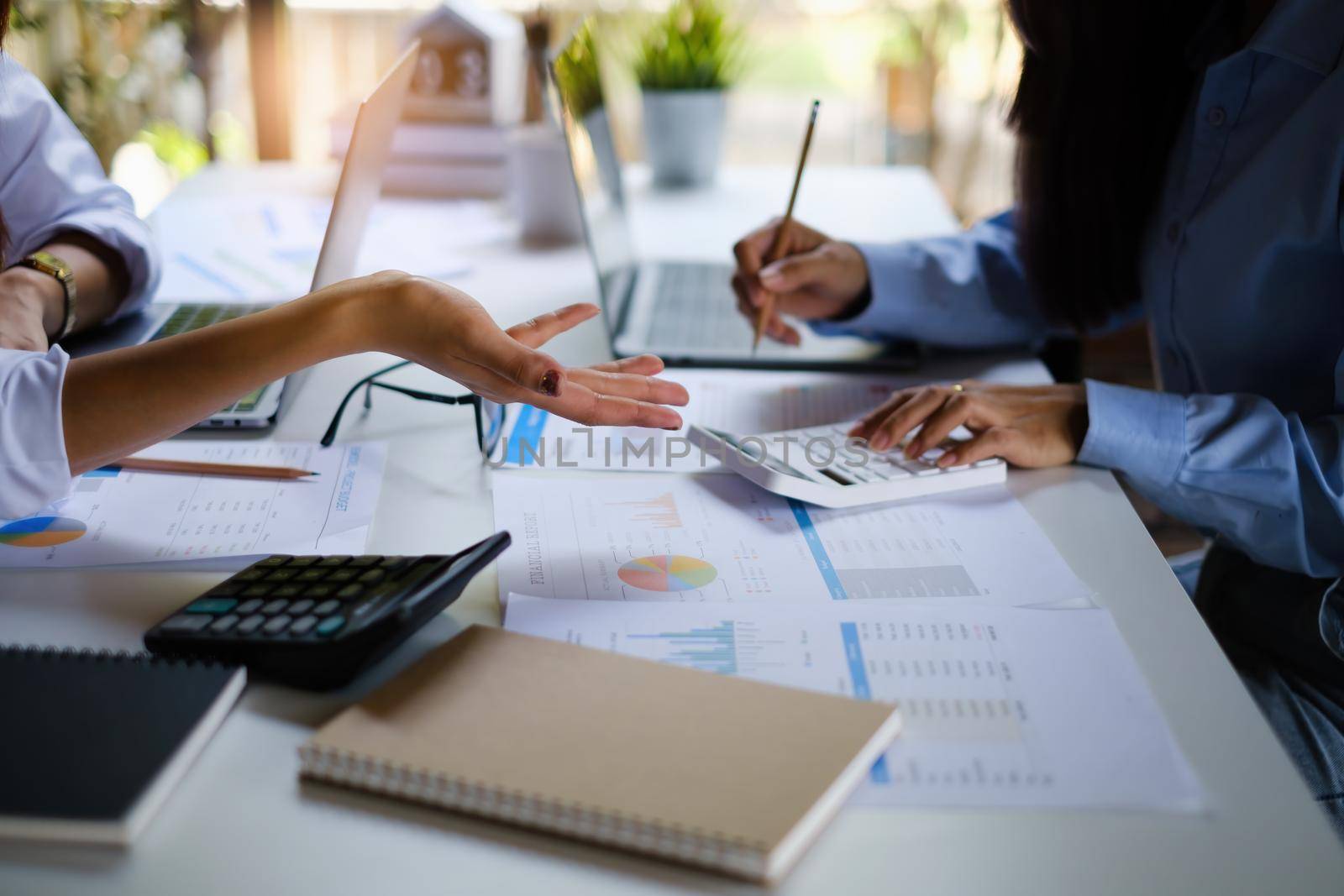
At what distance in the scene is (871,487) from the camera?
868mm

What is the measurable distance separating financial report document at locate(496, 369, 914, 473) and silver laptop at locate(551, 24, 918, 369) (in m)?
0.03

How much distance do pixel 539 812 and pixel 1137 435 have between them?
643 millimetres

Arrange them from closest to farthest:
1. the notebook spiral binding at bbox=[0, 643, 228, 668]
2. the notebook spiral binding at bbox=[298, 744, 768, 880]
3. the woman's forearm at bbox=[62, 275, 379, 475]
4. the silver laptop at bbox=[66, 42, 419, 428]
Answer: the notebook spiral binding at bbox=[298, 744, 768, 880] < the notebook spiral binding at bbox=[0, 643, 228, 668] < the woman's forearm at bbox=[62, 275, 379, 475] < the silver laptop at bbox=[66, 42, 419, 428]

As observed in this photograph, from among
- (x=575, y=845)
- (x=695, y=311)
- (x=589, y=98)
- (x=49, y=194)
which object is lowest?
(x=575, y=845)

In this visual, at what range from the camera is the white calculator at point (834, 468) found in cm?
86

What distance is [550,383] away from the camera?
0.75 meters

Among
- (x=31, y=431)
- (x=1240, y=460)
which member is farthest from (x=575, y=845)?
(x=1240, y=460)

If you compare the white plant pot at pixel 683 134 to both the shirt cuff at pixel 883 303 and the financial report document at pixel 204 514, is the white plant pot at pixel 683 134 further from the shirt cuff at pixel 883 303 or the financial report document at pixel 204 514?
the financial report document at pixel 204 514

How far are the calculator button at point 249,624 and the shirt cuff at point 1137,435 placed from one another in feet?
2.21

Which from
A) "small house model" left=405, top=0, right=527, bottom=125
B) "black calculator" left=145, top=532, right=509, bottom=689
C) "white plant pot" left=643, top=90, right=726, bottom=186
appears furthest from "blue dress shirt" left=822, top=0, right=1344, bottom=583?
"small house model" left=405, top=0, right=527, bottom=125

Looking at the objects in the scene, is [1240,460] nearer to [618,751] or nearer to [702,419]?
[702,419]

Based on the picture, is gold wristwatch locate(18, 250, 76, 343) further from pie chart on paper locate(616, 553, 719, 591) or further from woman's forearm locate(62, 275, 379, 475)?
pie chart on paper locate(616, 553, 719, 591)

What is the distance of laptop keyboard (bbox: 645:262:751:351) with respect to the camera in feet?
4.10

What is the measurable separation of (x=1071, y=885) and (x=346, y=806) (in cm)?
35
